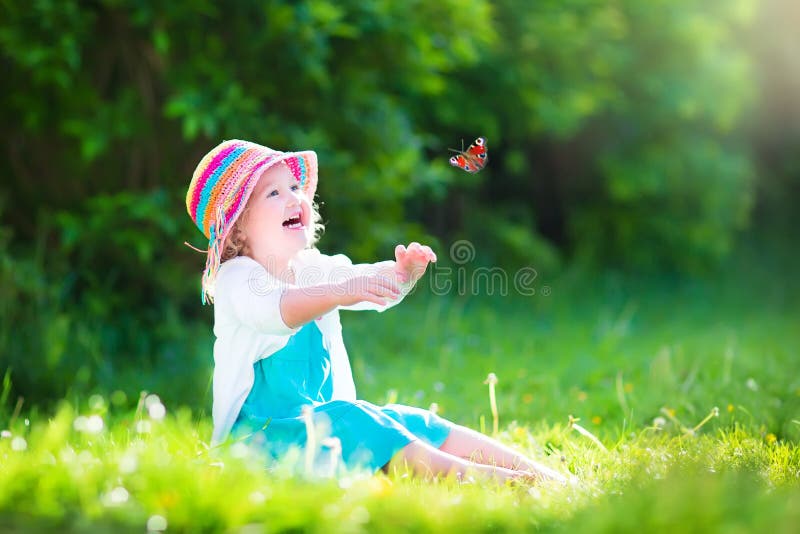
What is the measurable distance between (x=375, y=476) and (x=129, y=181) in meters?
3.72

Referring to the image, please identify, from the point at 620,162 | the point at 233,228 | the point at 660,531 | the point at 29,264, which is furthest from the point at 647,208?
the point at 660,531

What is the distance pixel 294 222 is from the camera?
2.90m

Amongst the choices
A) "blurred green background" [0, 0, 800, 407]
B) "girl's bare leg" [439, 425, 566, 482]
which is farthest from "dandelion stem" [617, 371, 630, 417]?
"blurred green background" [0, 0, 800, 407]

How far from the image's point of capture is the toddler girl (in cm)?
254

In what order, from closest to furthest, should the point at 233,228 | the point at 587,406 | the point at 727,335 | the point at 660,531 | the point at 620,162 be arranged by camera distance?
the point at 660,531
the point at 233,228
the point at 587,406
the point at 727,335
the point at 620,162

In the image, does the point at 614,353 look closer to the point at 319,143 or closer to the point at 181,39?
the point at 319,143

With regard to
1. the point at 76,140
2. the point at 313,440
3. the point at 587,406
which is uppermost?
the point at 76,140

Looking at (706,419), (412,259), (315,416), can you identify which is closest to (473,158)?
(412,259)

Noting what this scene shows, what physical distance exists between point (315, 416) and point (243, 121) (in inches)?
109

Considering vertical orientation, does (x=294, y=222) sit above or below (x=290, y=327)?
above

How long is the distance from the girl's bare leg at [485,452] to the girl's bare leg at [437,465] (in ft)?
0.26

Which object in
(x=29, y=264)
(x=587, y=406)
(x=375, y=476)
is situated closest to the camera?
(x=375, y=476)

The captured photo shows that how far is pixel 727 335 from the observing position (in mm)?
6125

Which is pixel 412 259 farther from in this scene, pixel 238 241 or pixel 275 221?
pixel 238 241
